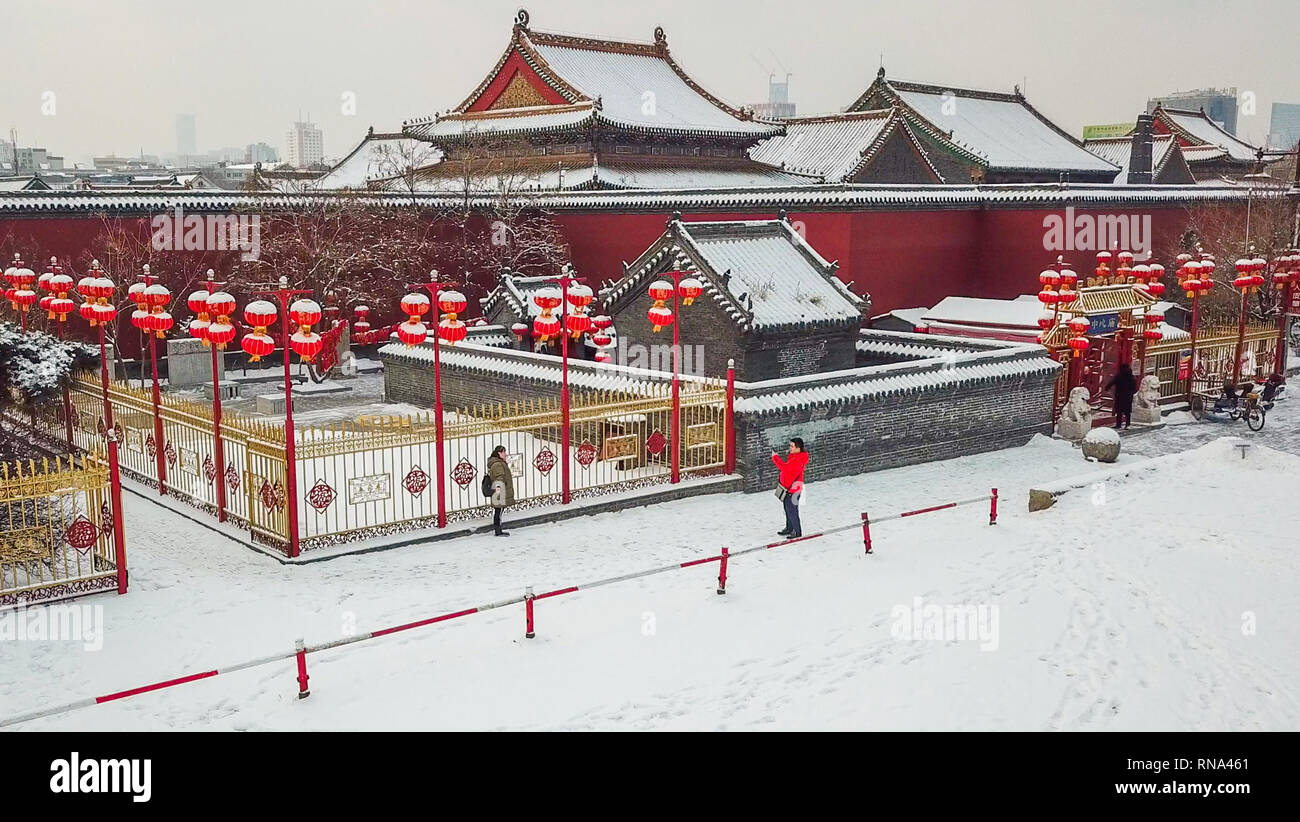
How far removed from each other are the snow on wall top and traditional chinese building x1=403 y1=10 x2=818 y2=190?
5.60 m

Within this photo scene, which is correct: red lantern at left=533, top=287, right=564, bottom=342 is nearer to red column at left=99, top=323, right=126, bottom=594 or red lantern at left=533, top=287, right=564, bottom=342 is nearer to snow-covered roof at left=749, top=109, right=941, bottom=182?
red column at left=99, top=323, right=126, bottom=594

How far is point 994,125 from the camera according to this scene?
33.6 m

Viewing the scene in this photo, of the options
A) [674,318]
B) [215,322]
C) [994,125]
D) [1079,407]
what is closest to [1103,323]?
[1079,407]

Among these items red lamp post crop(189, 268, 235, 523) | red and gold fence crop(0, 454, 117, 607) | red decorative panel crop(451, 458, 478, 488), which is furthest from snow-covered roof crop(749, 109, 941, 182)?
red and gold fence crop(0, 454, 117, 607)

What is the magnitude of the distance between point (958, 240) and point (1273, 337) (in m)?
6.79

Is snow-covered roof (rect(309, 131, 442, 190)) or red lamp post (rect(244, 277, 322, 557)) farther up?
snow-covered roof (rect(309, 131, 442, 190))

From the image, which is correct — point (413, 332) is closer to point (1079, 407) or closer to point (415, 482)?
point (415, 482)

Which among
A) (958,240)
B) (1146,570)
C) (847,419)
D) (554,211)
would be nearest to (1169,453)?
(847,419)

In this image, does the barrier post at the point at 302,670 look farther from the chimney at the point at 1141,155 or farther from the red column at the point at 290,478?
the chimney at the point at 1141,155

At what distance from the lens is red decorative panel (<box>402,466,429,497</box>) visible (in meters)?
11.8

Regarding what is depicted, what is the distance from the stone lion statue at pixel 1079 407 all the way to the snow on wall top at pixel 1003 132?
575 inches

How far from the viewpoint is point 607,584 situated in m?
9.89

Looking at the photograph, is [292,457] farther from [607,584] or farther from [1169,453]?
[1169,453]

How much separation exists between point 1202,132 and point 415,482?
50.9 meters
